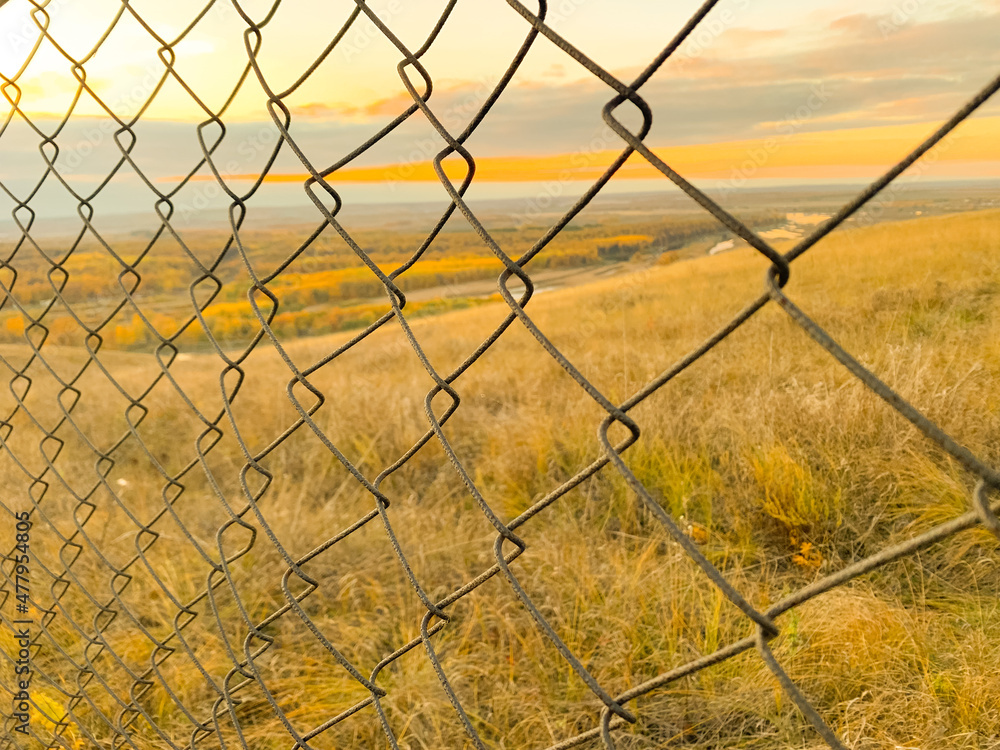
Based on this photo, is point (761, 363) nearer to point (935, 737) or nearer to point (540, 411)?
point (540, 411)

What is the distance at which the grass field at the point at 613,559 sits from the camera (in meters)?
1.58

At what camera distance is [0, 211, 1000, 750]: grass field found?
1.58 metres

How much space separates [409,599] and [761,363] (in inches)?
96.9

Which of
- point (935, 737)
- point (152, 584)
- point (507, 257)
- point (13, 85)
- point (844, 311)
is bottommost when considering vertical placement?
point (935, 737)

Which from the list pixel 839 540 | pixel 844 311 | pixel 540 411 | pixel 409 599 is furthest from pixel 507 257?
pixel 844 311

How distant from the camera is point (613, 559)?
6.99 ft

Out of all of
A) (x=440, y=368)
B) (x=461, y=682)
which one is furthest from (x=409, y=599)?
(x=440, y=368)

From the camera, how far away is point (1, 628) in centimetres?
212

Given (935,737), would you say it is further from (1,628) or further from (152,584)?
(1,628)

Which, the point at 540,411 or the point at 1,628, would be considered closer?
the point at 1,628

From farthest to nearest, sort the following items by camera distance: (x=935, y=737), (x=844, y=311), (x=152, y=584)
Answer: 1. (x=844, y=311)
2. (x=152, y=584)
3. (x=935, y=737)

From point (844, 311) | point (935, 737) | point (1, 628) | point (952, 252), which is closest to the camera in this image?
point (935, 737)

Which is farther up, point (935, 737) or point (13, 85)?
point (13, 85)

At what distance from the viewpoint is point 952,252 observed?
17.1ft
